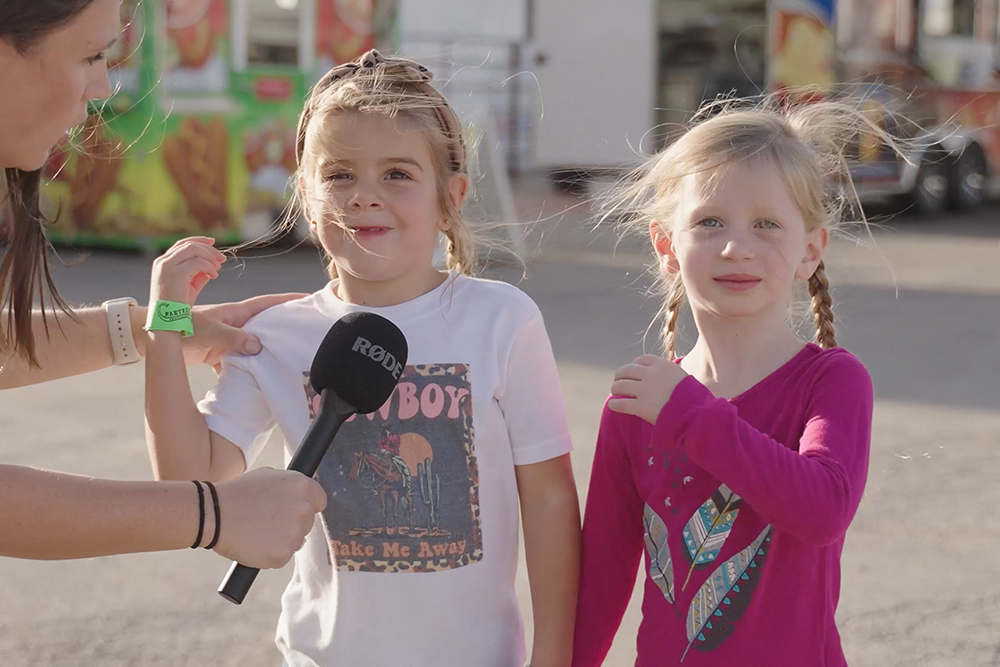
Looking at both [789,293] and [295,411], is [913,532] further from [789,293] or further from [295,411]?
[295,411]

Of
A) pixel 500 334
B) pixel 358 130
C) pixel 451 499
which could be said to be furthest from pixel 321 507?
pixel 358 130

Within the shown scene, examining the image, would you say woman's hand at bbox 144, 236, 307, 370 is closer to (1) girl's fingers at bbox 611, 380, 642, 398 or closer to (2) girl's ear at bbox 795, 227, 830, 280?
(1) girl's fingers at bbox 611, 380, 642, 398

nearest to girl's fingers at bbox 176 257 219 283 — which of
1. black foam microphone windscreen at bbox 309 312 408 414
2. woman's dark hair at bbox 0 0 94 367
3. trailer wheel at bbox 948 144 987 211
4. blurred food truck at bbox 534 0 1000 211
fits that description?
woman's dark hair at bbox 0 0 94 367

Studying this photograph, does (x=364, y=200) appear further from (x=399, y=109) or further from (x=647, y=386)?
(x=647, y=386)

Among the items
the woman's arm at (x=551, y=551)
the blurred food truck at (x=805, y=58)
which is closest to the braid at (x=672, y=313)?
the woman's arm at (x=551, y=551)

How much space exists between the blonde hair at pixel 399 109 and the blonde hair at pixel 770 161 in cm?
31

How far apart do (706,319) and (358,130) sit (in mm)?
654

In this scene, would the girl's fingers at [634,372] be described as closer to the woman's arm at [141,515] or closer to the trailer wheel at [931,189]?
the woman's arm at [141,515]

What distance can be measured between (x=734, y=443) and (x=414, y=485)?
0.54 m

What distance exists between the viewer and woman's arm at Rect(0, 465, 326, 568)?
1.80 meters

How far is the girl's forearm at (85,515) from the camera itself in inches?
70.8

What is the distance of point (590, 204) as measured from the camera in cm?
287

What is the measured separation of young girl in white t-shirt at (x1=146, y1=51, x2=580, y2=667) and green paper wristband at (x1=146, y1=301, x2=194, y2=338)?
1 cm

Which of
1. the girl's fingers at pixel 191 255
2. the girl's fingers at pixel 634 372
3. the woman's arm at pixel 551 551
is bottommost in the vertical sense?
the woman's arm at pixel 551 551
